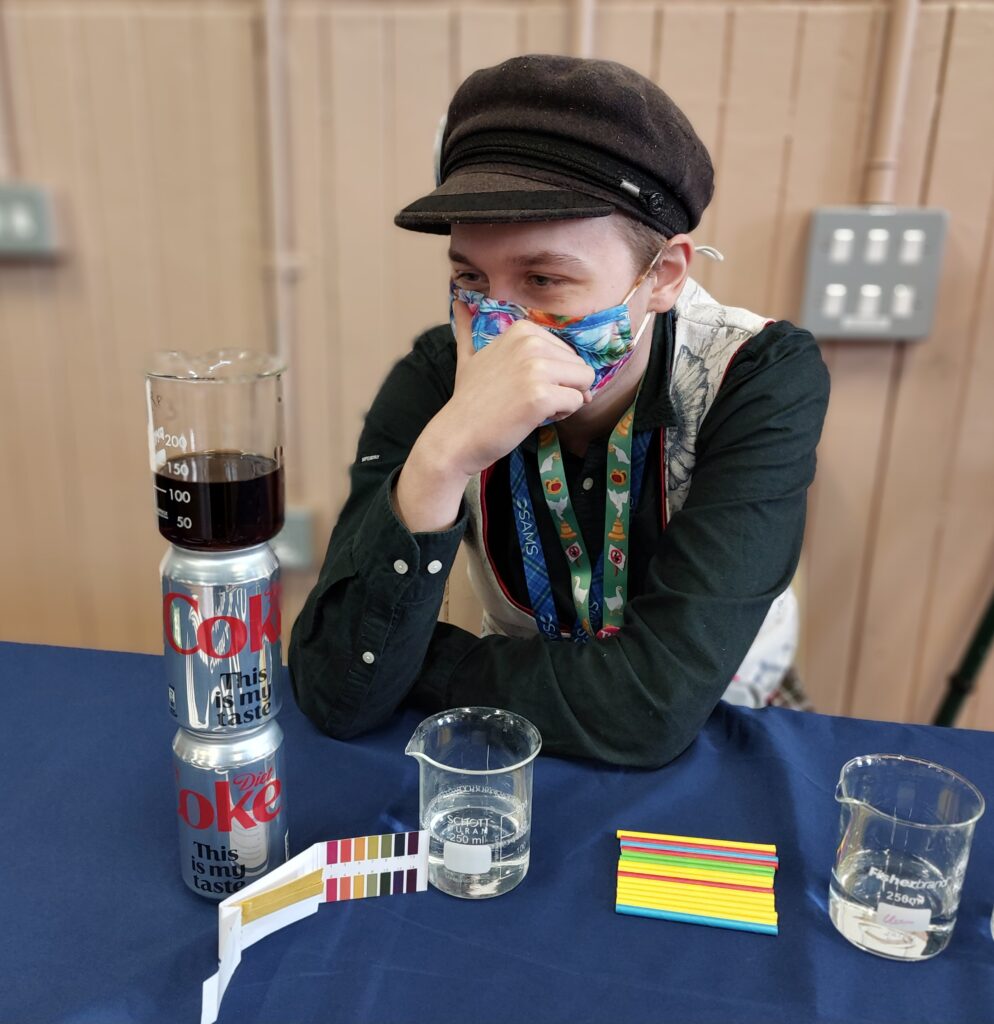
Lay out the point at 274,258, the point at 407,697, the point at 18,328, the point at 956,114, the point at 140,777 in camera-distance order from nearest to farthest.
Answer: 1. the point at 140,777
2. the point at 407,697
3. the point at 956,114
4. the point at 274,258
5. the point at 18,328

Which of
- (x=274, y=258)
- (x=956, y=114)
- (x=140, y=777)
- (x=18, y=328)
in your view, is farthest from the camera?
(x=18, y=328)

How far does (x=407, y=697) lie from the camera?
1078mm

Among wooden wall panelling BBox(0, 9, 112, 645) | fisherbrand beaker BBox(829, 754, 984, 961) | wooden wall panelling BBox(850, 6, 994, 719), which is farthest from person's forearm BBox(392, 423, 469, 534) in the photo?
wooden wall panelling BBox(0, 9, 112, 645)

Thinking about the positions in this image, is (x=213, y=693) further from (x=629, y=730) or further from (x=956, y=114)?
(x=956, y=114)

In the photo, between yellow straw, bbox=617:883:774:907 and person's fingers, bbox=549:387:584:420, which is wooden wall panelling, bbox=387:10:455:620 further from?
yellow straw, bbox=617:883:774:907

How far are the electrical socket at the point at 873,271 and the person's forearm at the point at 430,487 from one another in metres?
1.22

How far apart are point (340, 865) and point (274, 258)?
1642 mm

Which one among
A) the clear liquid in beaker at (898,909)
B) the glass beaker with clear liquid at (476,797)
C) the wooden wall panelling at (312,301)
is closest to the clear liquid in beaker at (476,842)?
the glass beaker with clear liquid at (476,797)

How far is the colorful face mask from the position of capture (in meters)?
1.12

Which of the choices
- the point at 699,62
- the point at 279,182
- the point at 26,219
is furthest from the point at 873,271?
the point at 26,219

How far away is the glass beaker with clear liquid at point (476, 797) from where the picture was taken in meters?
0.77

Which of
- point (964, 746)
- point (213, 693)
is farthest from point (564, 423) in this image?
point (213, 693)

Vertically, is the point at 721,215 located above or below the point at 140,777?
above

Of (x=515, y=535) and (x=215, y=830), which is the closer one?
(x=215, y=830)
